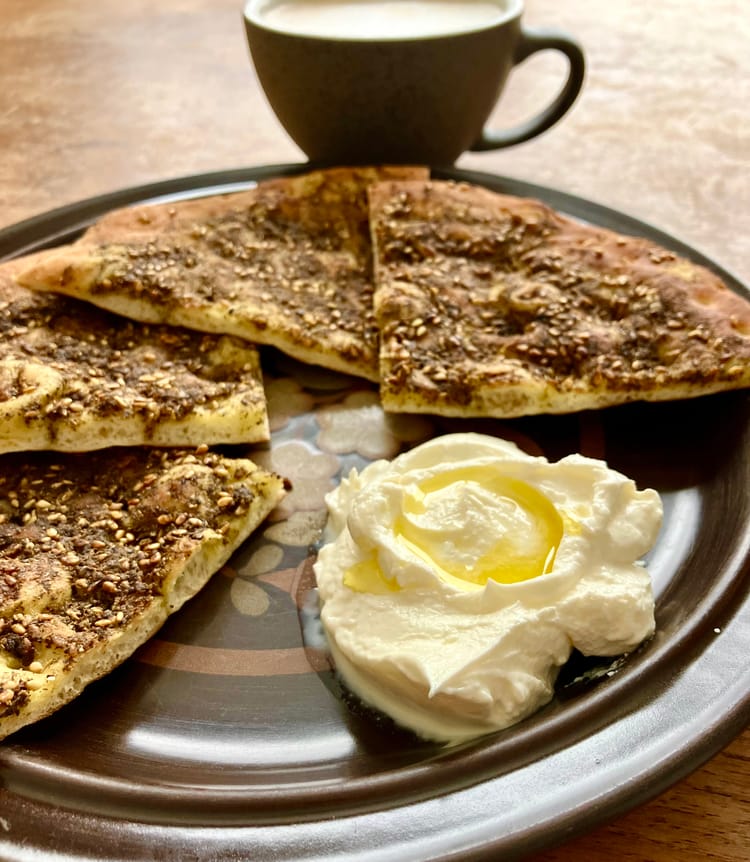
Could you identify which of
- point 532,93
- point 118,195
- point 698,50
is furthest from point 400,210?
point 698,50

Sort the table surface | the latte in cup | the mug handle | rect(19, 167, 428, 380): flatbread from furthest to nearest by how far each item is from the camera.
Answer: the table surface < the latte in cup < the mug handle < rect(19, 167, 428, 380): flatbread

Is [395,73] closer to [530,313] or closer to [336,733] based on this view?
[530,313]

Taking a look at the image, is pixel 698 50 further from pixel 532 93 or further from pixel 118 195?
pixel 118 195

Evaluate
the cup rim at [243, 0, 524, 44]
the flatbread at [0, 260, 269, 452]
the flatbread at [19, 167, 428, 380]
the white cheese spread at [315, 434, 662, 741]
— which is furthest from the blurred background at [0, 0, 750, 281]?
the white cheese spread at [315, 434, 662, 741]

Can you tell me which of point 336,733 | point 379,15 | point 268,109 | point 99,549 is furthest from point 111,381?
point 268,109

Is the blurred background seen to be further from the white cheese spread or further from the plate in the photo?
the white cheese spread

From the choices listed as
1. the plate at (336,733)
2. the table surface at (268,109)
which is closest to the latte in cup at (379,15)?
the table surface at (268,109)
